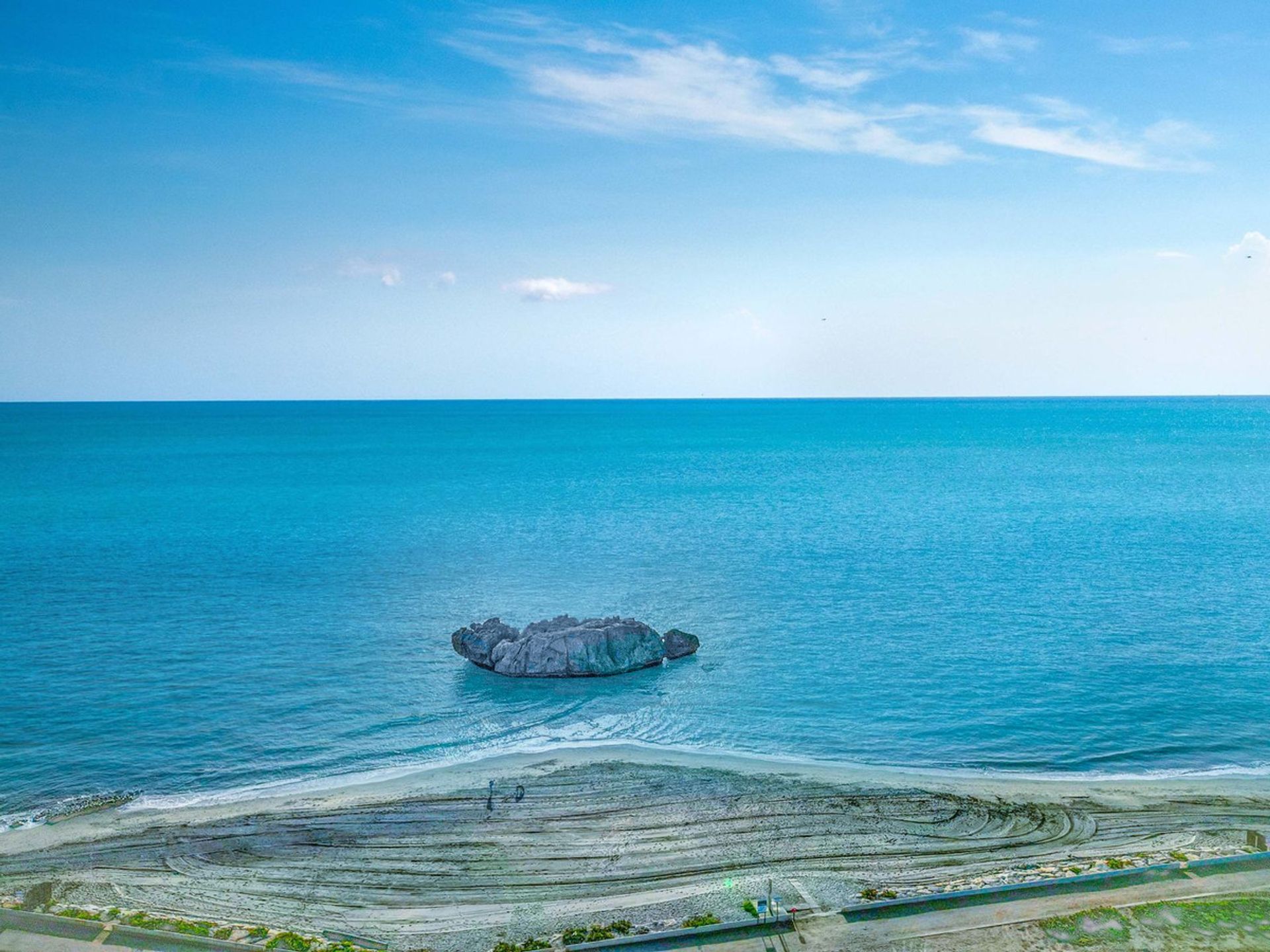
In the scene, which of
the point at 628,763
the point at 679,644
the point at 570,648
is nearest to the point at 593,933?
the point at 628,763

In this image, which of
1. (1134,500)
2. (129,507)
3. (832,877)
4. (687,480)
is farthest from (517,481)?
(832,877)

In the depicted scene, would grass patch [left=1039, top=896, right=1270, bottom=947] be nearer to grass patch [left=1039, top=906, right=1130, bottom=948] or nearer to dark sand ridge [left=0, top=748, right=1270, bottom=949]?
grass patch [left=1039, top=906, right=1130, bottom=948]

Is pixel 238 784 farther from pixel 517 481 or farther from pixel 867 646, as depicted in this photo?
pixel 517 481

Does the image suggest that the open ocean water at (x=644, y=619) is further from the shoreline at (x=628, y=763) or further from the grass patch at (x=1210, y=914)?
the grass patch at (x=1210, y=914)

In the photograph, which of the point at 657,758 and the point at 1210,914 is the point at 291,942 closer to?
the point at 657,758

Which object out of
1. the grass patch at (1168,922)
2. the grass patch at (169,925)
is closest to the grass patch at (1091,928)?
the grass patch at (1168,922)
